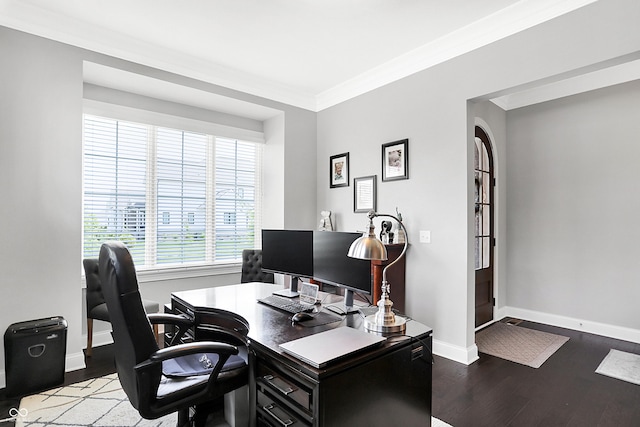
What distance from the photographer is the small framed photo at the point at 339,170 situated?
4266mm

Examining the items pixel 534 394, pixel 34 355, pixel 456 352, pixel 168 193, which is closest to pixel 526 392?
pixel 534 394

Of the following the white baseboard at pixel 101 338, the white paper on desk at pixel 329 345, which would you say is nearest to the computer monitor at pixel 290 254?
the white paper on desk at pixel 329 345

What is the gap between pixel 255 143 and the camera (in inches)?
189

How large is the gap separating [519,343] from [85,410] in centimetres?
388

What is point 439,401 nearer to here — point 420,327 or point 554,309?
point 420,327

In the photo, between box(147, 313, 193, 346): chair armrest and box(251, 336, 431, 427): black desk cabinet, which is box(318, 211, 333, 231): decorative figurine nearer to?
box(147, 313, 193, 346): chair armrest

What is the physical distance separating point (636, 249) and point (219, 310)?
169 inches

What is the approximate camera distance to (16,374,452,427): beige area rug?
2154mm

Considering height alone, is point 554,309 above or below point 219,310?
below

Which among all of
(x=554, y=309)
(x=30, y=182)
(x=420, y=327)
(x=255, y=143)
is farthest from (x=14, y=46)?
(x=554, y=309)

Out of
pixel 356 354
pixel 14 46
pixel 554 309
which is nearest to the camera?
pixel 356 354

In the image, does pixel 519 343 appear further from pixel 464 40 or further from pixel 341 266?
pixel 464 40

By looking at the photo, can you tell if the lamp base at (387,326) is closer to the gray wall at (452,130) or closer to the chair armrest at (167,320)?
the chair armrest at (167,320)

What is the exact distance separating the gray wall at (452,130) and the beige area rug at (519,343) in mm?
439
